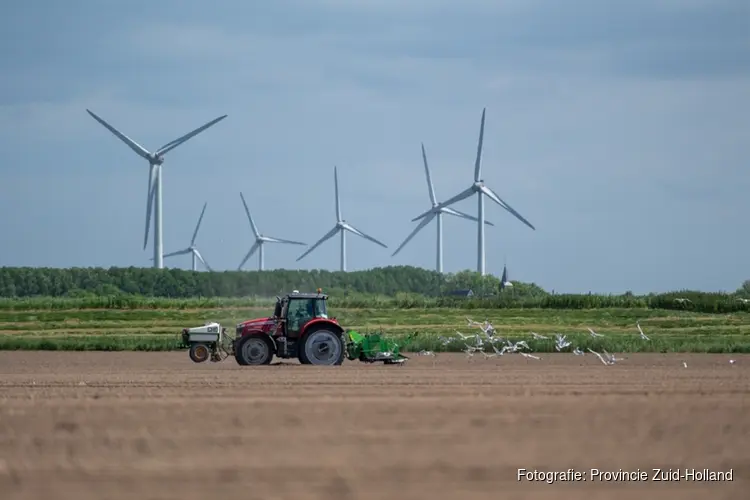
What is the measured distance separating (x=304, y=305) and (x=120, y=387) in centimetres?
1072

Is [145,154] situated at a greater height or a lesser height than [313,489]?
greater

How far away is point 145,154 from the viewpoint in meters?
81.1

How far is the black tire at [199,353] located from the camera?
126ft

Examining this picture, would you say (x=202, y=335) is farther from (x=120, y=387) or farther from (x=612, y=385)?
(x=612, y=385)

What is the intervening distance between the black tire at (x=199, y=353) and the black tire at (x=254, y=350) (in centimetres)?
325

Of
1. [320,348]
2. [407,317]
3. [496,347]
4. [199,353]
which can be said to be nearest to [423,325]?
[407,317]

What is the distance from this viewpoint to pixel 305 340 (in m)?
34.5

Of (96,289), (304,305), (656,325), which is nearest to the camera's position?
(304,305)

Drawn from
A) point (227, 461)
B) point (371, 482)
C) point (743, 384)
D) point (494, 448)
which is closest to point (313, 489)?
point (371, 482)

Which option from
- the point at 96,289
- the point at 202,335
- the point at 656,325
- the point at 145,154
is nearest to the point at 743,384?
the point at 202,335

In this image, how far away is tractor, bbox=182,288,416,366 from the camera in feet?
113

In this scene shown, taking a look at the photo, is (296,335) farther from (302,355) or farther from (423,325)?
(423,325)

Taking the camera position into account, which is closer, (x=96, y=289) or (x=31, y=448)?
(x=31, y=448)

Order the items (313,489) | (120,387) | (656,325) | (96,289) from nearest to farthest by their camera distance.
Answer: (313,489), (120,387), (656,325), (96,289)
